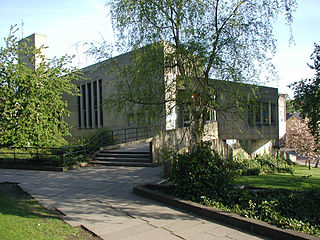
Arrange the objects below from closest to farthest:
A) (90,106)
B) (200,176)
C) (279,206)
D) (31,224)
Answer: (31,224) < (279,206) < (200,176) < (90,106)

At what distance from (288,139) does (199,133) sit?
2918 centimetres

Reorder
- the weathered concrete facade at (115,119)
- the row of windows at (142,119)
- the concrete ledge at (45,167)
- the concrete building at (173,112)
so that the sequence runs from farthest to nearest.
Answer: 1. the weathered concrete facade at (115,119)
2. the concrete ledge at (45,167)
3. the row of windows at (142,119)
4. the concrete building at (173,112)

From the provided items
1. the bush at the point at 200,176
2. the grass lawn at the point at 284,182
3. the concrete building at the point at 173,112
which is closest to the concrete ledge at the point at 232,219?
the bush at the point at 200,176

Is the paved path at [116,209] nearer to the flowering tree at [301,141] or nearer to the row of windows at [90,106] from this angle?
the row of windows at [90,106]

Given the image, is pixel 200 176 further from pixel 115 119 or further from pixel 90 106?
pixel 90 106

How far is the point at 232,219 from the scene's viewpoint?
5.28m

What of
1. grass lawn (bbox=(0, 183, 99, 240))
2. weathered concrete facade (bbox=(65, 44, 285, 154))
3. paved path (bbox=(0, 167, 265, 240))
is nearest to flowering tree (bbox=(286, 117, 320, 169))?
weathered concrete facade (bbox=(65, 44, 285, 154))

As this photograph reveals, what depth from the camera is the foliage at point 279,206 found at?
192 inches

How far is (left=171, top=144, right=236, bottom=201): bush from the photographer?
6.63 m

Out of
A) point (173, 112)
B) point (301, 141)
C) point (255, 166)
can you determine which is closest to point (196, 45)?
point (173, 112)

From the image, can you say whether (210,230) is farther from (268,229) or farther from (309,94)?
(309,94)

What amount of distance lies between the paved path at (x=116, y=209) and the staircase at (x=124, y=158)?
204 cm

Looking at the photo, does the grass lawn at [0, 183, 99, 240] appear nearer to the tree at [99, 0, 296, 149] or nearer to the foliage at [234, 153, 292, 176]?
the tree at [99, 0, 296, 149]

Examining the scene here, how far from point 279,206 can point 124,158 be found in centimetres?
961
